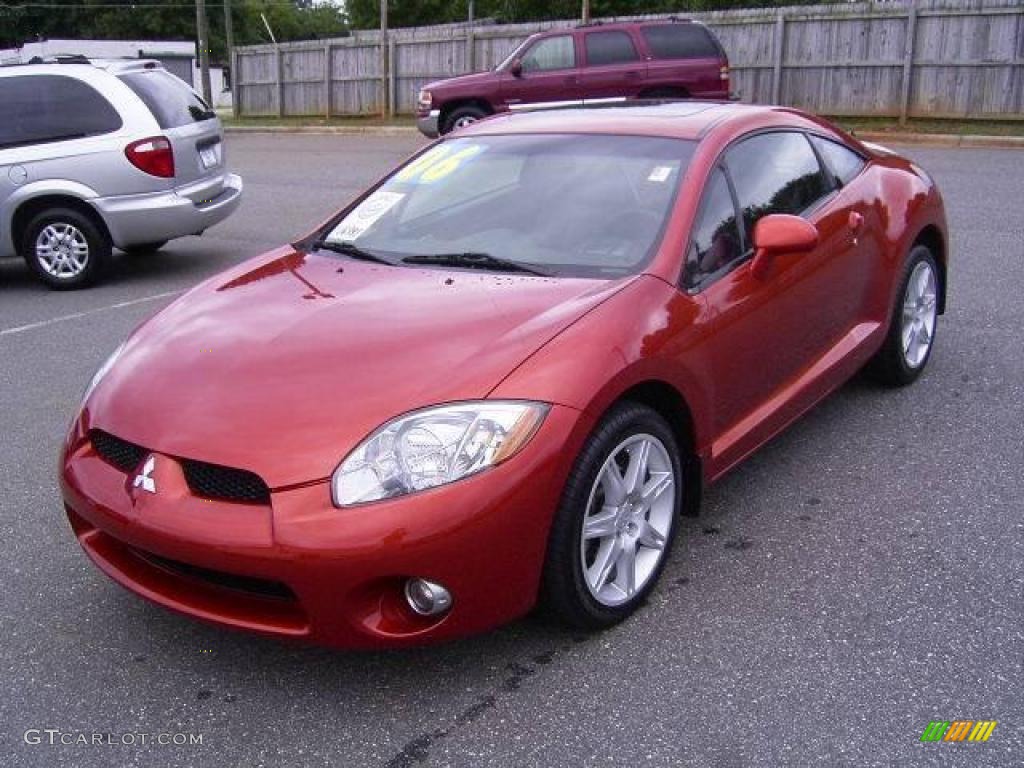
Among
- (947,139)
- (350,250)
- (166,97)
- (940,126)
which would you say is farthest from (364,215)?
(940,126)

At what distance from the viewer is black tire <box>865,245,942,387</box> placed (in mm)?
5035

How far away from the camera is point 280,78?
27969 millimetres

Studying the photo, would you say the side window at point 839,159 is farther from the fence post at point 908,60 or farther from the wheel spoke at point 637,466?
the fence post at point 908,60

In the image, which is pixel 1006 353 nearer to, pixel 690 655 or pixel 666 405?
pixel 666 405

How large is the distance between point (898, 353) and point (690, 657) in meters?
2.66

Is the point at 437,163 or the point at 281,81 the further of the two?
the point at 281,81

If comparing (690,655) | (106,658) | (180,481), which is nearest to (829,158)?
(690,655)

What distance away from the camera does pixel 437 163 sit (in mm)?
4523

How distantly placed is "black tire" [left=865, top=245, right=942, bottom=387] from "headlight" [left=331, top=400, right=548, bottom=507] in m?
2.82

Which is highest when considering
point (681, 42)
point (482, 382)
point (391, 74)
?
point (681, 42)

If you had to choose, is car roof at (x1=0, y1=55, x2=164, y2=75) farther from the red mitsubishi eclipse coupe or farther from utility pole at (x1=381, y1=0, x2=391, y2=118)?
utility pole at (x1=381, y1=0, x2=391, y2=118)

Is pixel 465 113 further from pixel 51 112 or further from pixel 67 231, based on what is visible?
pixel 67 231

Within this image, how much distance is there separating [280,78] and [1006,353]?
25104 mm

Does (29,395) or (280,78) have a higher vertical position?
(280,78)
